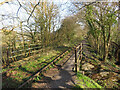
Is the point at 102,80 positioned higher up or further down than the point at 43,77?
further down

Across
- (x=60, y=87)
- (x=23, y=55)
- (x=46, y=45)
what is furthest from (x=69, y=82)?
(x=46, y=45)

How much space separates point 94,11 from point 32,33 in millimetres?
7238

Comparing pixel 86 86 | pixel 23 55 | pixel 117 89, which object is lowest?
pixel 117 89

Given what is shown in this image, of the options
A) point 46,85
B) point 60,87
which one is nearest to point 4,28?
point 46,85

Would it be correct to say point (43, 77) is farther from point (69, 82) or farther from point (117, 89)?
point (117, 89)

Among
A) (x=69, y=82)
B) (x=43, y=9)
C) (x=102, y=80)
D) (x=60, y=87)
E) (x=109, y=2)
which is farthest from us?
(x=43, y=9)

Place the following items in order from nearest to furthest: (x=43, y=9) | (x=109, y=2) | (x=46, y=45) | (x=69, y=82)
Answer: (x=69, y=82), (x=109, y=2), (x=43, y=9), (x=46, y=45)

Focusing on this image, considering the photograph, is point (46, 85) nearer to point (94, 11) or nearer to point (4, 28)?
point (4, 28)

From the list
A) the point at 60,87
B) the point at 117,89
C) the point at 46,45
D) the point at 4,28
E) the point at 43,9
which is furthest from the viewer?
the point at 46,45

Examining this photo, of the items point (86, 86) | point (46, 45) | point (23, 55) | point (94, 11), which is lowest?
point (86, 86)

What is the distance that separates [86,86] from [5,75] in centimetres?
417

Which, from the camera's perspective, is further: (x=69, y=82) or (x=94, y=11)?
(x=94, y=11)

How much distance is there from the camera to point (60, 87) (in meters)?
3.87

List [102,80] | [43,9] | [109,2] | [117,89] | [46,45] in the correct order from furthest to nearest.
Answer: [46,45] → [43,9] → [109,2] → [102,80] → [117,89]
